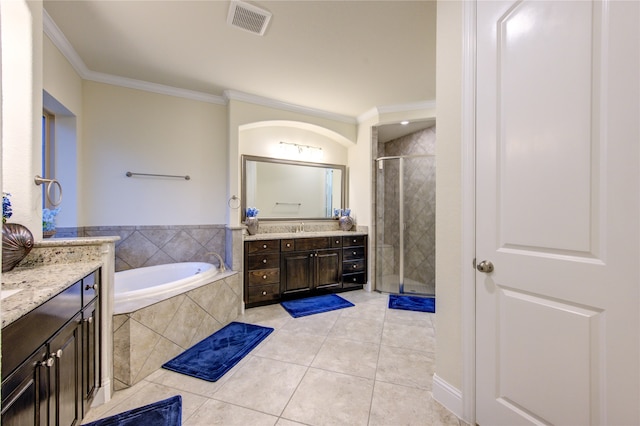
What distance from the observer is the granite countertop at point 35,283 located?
0.96m

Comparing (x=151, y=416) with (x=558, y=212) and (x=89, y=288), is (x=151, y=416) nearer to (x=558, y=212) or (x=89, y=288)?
(x=89, y=288)

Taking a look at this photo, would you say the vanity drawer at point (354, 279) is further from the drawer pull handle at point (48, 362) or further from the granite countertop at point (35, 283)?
the drawer pull handle at point (48, 362)

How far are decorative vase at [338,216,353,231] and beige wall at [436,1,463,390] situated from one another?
2329 mm

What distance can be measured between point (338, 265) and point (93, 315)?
2633 mm

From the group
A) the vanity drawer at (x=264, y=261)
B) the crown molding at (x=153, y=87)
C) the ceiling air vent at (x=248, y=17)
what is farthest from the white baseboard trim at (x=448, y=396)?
the crown molding at (x=153, y=87)

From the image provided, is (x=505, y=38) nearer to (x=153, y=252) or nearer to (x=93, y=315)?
(x=93, y=315)

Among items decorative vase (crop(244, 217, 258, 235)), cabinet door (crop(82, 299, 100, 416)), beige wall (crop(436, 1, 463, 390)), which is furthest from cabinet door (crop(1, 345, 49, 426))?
decorative vase (crop(244, 217, 258, 235))

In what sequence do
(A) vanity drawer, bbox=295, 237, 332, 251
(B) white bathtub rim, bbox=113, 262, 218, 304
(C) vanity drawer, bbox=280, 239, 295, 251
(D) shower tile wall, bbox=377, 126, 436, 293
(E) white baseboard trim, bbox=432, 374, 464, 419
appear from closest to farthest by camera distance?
(E) white baseboard trim, bbox=432, 374, 464, 419 → (B) white bathtub rim, bbox=113, 262, 218, 304 → (C) vanity drawer, bbox=280, 239, 295, 251 → (A) vanity drawer, bbox=295, 237, 332, 251 → (D) shower tile wall, bbox=377, 126, 436, 293

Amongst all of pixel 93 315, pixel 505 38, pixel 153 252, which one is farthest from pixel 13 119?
pixel 505 38

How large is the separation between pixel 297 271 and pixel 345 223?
102 cm

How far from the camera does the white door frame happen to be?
1.52m

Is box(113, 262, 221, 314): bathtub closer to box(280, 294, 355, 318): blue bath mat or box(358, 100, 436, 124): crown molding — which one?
box(280, 294, 355, 318): blue bath mat

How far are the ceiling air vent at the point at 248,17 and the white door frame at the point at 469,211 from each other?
1.33 meters

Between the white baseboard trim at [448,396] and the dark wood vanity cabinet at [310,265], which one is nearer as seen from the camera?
the white baseboard trim at [448,396]
